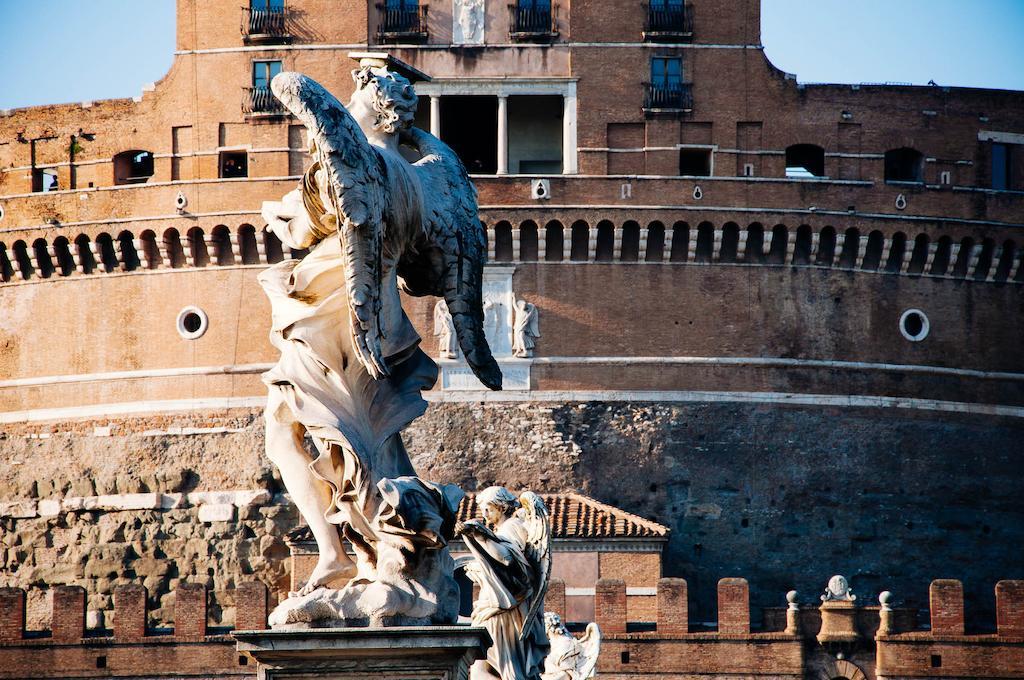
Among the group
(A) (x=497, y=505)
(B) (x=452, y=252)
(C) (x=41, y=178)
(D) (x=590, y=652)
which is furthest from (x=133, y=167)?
(B) (x=452, y=252)

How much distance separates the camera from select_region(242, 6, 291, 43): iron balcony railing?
152 feet

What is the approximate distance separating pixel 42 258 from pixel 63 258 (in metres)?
0.42

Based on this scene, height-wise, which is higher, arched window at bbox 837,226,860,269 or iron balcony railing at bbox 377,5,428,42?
iron balcony railing at bbox 377,5,428,42

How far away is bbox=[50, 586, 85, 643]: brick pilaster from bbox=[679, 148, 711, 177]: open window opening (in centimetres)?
1339

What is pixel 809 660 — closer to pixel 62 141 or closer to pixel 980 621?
pixel 980 621

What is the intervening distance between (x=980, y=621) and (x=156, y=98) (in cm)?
1745

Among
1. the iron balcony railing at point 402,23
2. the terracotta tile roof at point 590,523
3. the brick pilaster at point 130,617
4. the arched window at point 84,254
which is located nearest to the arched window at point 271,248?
the arched window at point 84,254

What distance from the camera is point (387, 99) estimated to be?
756cm

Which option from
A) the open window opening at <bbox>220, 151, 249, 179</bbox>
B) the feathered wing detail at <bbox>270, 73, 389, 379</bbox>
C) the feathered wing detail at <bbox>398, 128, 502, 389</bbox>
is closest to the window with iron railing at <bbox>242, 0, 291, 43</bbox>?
the open window opening at <bbox>220, 151, 249, 179</bbox>

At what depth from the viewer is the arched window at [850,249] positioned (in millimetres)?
46281

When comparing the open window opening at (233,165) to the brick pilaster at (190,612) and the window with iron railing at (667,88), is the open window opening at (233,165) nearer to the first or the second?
the window with iron railing at (667,88)

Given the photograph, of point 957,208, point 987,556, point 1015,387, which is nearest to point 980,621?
point 987,556

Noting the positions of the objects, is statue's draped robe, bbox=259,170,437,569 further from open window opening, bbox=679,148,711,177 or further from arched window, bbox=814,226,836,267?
open window opening, bbox=679,148,711,177

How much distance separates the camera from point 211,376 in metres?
45.5
